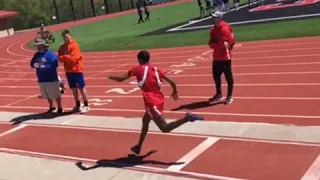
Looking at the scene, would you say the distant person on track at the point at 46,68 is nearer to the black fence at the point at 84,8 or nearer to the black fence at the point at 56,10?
the black fence at the point at 56,10

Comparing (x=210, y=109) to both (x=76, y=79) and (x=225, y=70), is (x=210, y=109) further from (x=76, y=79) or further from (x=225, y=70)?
(x=76, y=79)

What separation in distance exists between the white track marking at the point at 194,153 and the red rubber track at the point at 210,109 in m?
0.05

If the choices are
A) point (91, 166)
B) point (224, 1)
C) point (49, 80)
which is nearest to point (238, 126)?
point (91, 166)

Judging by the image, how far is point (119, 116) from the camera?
35.6ft

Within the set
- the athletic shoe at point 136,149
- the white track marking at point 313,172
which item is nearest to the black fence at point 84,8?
the athletic shoe at point 136,149

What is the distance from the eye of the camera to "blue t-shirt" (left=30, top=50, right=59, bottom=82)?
11391 millimetres

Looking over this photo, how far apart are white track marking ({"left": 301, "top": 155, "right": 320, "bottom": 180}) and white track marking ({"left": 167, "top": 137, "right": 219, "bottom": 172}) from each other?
169cm

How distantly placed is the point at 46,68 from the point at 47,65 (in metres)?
0.08

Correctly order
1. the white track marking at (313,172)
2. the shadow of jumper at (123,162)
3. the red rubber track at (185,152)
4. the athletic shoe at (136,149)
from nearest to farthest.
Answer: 1. the white track marking at (313,172)
2. the red rubber track at (185,152)
3. the shadow of jumper at (123,162)
4. the athletic shoe at (136,149)

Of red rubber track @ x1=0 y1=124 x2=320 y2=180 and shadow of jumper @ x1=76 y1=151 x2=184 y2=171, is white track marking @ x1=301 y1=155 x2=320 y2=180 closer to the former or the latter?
red rubber track @ x1=0 y1=124 x2=320 y2=180

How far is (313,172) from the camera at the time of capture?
6.22 m

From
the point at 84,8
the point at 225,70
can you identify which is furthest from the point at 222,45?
the point at 84,8

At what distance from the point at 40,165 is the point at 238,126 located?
3.34 metres

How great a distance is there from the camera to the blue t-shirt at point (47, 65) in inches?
448
